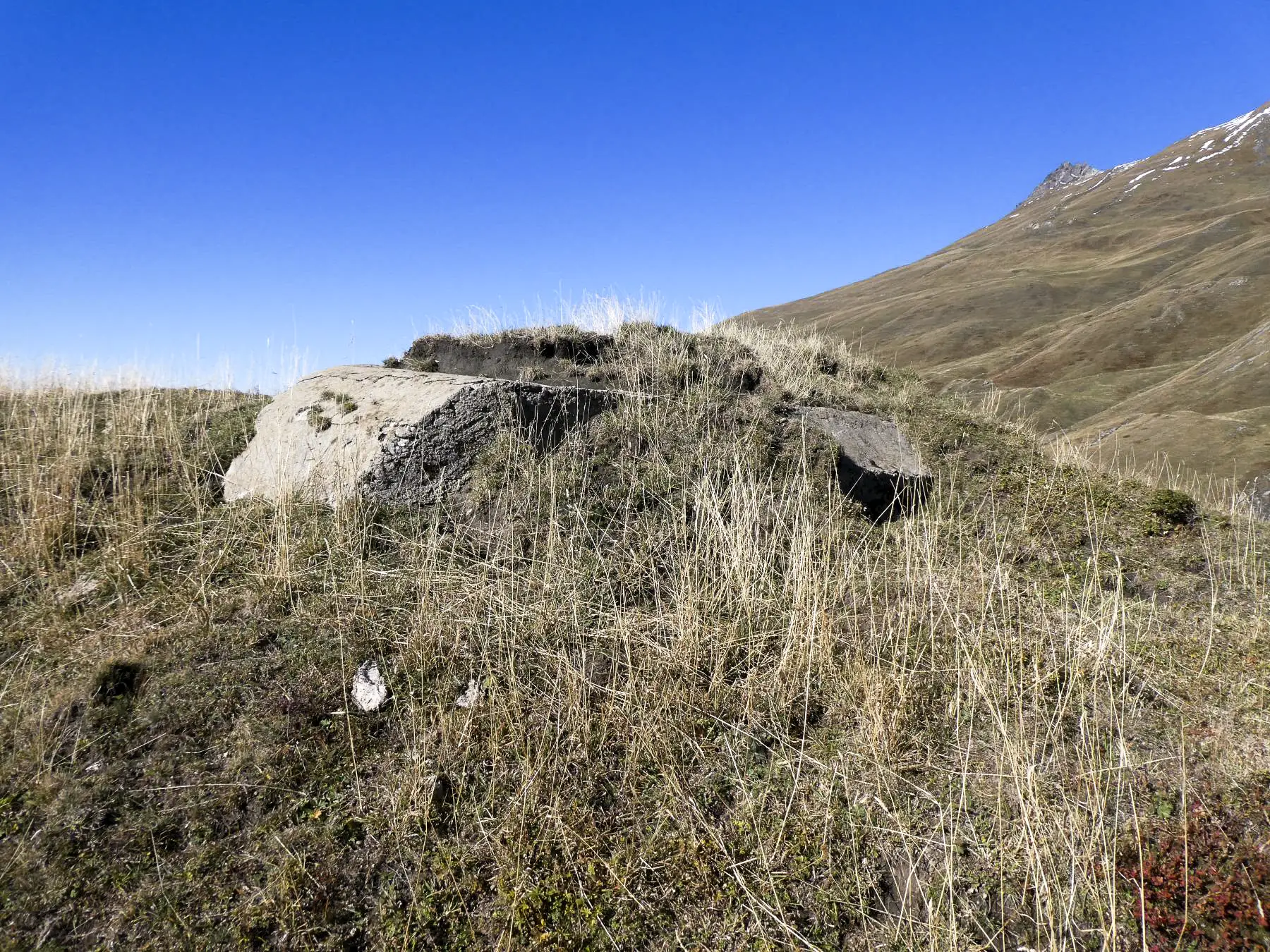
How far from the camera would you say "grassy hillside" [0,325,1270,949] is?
2.57m

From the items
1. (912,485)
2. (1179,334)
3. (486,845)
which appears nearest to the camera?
A: (486,845)

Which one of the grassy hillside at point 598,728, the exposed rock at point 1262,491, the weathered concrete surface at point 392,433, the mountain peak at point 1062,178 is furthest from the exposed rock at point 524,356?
the mountain peak at point 1062,178

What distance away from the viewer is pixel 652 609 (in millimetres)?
4410

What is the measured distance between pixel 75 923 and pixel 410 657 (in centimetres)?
161

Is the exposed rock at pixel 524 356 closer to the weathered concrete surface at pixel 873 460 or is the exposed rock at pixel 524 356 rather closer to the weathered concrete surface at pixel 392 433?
the weathered concrete surface at pixel 392 433

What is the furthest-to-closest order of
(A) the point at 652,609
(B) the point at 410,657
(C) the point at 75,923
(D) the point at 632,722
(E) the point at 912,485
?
(E) the point at 912,485
(A) the point at 652,609
(B) the point at 410,657
(D) the point at 632,722
(C) the point at 75,923

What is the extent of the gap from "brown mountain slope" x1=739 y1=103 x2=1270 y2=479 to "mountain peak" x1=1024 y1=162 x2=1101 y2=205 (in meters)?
45.0

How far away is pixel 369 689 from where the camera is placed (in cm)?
363

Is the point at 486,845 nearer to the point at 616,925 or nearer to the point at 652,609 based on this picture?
the point at 616,925

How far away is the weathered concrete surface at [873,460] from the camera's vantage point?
6.64m

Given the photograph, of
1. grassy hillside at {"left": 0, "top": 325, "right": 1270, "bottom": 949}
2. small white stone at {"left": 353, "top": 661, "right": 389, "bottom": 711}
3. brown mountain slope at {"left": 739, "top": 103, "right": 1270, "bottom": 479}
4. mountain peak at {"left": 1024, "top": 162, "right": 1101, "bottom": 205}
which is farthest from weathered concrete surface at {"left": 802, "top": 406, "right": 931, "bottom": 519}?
mountain peak at {"left": 1024, "top": 162, "right": 1101, "bottom": 205}

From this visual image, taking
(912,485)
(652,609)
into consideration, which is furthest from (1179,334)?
(652,609)

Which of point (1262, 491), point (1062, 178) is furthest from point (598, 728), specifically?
point (1062, 178)

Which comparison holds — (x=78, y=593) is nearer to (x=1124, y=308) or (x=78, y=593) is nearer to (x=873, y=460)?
(x=873, y=460)
